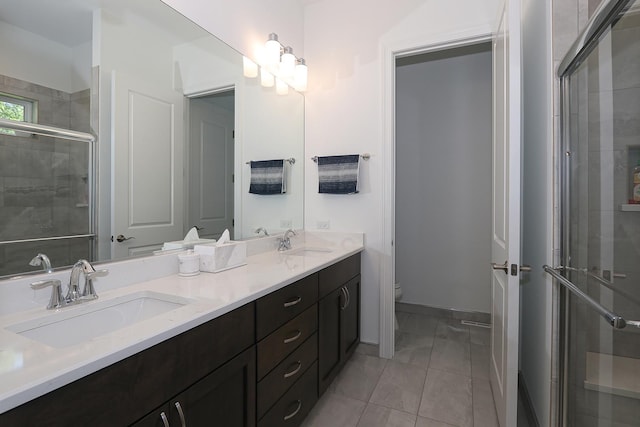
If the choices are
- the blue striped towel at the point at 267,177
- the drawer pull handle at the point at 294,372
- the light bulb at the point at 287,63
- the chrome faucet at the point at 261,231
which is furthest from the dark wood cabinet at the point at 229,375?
the light bulb at the point at 287,63

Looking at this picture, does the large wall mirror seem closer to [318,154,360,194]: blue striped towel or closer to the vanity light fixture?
the vanity light fixture

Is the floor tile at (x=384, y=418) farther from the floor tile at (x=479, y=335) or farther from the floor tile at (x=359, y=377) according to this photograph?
the floor tile at (x=479, y=335)

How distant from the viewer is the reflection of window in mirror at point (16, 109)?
3.00 ft

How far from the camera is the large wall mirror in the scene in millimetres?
973

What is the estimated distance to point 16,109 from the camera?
0.94 m

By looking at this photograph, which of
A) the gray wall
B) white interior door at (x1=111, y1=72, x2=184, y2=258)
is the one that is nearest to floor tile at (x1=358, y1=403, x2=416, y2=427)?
white interior door at (x1=111, y1=72, x2=184, y2=258)

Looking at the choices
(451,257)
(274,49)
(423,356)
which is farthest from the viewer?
(451,257)

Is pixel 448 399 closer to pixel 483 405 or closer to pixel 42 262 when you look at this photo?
pixel 483 405

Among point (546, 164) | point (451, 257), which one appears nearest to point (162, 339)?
point (546, 164)

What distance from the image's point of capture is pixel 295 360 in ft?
4.65

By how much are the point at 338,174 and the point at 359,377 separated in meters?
1.41

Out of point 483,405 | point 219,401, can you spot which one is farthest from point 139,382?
point 483,405

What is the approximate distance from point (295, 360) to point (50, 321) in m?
0.91

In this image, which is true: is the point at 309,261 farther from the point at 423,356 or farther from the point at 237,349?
the point at 423,356
